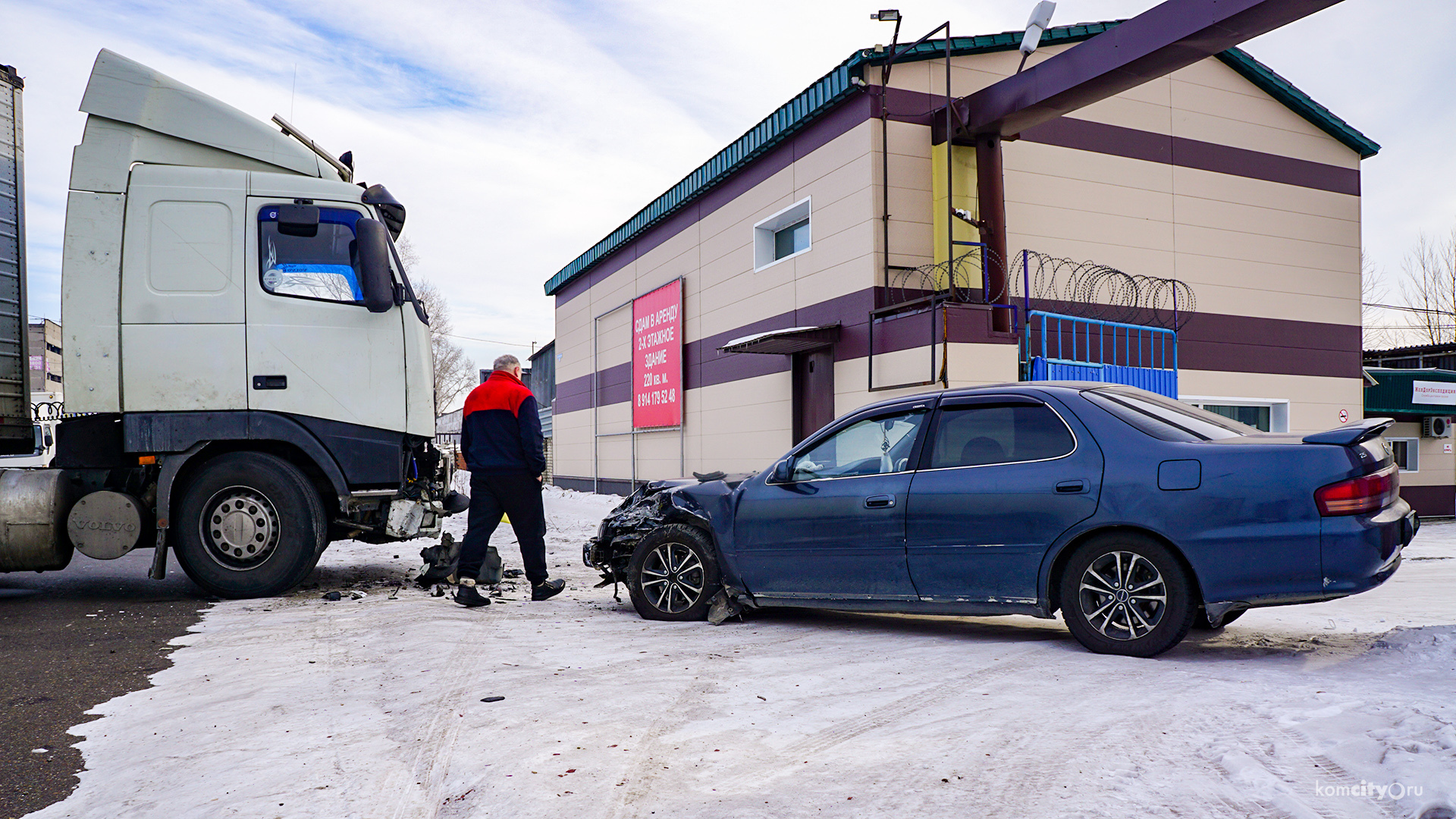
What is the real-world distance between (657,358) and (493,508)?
12.1 metres

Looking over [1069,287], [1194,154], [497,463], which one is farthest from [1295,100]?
[497,463]

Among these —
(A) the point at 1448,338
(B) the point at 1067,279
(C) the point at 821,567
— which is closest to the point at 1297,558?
(C) the point at 821,567

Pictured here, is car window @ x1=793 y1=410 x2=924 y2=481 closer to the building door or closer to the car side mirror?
the car side mirror

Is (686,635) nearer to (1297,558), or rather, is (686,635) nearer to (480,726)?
(480,726)

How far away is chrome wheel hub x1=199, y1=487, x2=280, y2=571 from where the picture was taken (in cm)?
719

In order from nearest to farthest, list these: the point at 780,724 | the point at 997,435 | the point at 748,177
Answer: the point at 780,724 < the point at 997,435 < the point at 748,177

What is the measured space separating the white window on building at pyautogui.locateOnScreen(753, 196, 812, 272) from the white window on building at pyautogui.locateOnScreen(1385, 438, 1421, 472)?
44.6ft

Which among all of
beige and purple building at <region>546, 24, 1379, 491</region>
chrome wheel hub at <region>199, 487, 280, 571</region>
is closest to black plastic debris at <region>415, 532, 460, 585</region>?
chrome wheel hub at <region>199, 487, 280, 571</region>

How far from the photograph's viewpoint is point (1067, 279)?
1339 centimetres

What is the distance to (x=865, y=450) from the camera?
574cm

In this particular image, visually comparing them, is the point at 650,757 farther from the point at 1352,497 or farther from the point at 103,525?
the point at 103,525

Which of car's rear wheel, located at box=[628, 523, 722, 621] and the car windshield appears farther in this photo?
car's rear wheel, located at box=[628, 523, 722, 621]

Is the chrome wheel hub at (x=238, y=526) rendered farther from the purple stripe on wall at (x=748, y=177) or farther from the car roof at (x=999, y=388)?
the purple stripe on wall at (x=748, y=177)

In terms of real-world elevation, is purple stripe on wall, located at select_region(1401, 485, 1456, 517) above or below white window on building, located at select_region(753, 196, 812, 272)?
below
